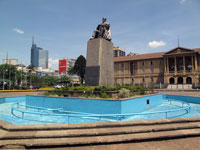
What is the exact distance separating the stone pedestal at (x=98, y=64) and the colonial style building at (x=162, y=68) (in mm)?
39117

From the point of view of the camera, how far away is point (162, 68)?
5525cm

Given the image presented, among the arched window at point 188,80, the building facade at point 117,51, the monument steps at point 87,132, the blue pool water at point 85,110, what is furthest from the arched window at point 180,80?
the building facade at point 117,51

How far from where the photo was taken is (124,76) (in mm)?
62719

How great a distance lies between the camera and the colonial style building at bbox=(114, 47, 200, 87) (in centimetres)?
4959

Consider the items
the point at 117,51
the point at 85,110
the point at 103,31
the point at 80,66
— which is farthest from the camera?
the point at 117,51

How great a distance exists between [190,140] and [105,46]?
11.4 meters

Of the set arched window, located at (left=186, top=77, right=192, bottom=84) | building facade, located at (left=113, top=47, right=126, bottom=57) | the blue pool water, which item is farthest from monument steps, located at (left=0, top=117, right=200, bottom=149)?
building facade, located at (left=113, top=47, right=126, bottom=57)

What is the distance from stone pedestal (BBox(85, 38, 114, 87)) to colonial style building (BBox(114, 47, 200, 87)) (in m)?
39.1

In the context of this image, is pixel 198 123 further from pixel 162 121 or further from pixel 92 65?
pixel 92 65

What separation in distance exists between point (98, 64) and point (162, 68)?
4678 centimetres

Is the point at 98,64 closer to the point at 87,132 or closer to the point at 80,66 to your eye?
the point at 87,132

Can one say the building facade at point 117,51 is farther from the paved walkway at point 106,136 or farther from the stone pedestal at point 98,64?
the paved walkway at point 106,136

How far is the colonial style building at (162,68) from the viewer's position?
49.6m

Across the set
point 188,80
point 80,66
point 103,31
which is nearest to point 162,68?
point 188,80
